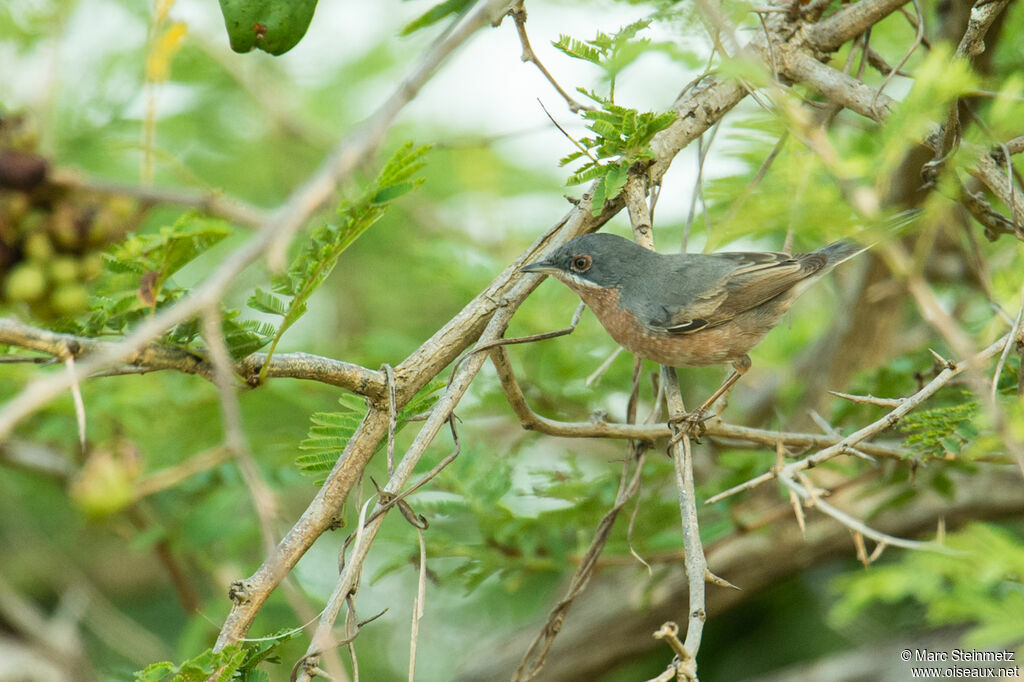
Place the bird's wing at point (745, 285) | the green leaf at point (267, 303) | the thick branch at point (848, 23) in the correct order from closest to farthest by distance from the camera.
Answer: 1. the green leaf at point (267, 303)
2. the thick branch at point (848, 23)
3. the bird's wing at point (745, 285)

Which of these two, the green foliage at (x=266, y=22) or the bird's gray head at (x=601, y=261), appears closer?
the green foliage at (x=266, y=22)

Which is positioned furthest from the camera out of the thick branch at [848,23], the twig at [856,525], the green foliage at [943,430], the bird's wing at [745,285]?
the bird's wing at [745,285]

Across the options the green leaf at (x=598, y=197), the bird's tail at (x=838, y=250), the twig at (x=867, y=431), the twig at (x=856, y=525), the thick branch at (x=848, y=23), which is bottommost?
the twig at (x=856, y=525)

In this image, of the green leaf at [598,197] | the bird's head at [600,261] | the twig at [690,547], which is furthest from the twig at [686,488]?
the bird's head at [600,261]

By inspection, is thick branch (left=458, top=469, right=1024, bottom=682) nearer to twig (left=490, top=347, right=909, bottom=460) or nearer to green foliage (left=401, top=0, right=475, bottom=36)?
twig (left=490, top=347, right=909, bottom=460)

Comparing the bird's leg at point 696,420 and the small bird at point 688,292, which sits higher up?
the small bird at point 688,292

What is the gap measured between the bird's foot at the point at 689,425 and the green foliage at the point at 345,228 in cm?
122

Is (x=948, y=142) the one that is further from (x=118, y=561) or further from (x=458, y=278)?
(x=118, y=561)

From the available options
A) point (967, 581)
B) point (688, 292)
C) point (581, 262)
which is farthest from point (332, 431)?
point (967, 581)

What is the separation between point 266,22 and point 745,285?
247 centimetres

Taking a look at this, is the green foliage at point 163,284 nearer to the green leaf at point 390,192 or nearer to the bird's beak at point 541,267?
the green leaf at point 390,192

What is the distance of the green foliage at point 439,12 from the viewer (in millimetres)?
2717

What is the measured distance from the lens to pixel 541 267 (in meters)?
3.08

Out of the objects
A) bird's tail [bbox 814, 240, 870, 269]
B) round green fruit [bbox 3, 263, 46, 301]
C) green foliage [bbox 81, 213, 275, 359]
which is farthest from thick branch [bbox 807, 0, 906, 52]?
round green fruit [bbox 3, 263, 46, 301]
